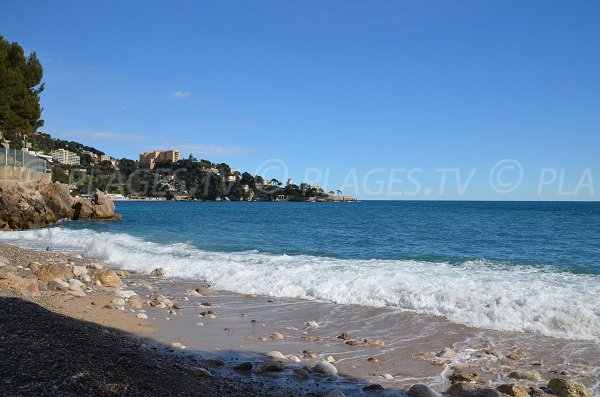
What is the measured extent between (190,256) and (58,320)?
12.3 meters

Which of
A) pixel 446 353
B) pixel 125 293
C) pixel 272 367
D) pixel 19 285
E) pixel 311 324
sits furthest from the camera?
pixel 125 293

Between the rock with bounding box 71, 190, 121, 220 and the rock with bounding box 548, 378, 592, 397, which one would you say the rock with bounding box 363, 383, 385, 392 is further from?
the rock with bounding box 71, 190, 121, 220

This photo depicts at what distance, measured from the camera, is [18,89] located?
36.9 metres

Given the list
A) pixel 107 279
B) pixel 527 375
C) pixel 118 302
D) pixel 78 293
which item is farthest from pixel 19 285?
pixel 527 375

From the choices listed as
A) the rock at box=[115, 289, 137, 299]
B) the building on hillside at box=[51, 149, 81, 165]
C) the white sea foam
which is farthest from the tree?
the building on hillside at box=[51, 149, 81, 165]

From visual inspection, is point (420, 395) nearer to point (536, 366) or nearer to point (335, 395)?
point (335, 395)

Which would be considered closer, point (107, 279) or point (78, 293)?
point (78, 293)

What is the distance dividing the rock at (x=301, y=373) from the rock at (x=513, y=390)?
2412 millimetres

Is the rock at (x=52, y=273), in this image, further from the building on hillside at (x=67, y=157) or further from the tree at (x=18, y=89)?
the building on hillside at (x=67, y=157)

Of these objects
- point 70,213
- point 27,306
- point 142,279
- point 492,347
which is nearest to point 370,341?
point 492,347

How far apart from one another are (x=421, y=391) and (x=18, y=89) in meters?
41.0

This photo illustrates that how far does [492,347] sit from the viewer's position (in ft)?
25.3

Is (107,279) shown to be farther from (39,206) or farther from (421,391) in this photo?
(39,206)

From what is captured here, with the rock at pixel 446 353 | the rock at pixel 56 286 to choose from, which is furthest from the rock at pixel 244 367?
the rock at pixel 56 286
